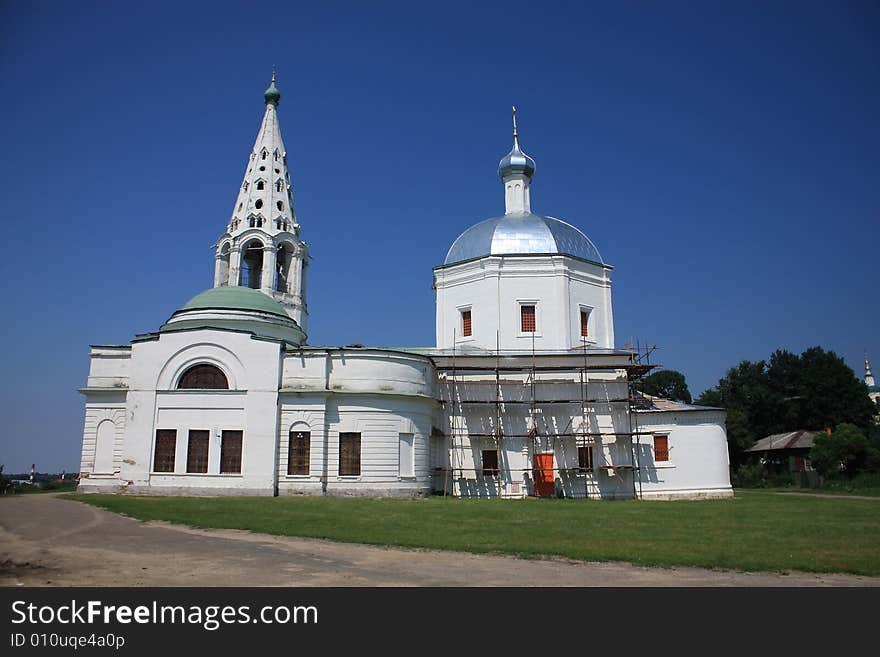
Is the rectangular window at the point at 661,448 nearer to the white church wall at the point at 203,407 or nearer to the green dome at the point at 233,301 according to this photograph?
the white church wall at the point at 203,407

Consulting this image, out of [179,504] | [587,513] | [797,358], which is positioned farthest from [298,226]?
[797,358]

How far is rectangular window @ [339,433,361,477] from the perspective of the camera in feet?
92.9

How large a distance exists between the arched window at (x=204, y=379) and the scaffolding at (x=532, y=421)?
1012 cm

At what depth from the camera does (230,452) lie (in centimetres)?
2800

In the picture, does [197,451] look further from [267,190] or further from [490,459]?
[267,190]

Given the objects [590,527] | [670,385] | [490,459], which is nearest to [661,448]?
[490,459]

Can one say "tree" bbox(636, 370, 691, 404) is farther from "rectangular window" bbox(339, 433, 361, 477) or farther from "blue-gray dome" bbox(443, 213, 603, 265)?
"rectangular window" bbox(339, 433, 361, 477)

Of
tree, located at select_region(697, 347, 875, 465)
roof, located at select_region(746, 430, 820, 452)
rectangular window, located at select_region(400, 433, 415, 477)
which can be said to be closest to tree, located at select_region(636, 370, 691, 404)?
tree, located at select_region(697, 347, 875, 465)

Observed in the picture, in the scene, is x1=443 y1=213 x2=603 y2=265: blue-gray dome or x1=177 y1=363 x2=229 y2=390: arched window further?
x1=443 y1=213 x2=603 y2=265: blue-gray dome

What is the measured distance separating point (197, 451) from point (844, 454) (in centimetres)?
3725

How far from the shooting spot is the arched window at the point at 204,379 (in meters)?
28.8

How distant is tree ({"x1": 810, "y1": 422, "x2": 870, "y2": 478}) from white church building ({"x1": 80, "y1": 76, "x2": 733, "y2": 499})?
601 inches
